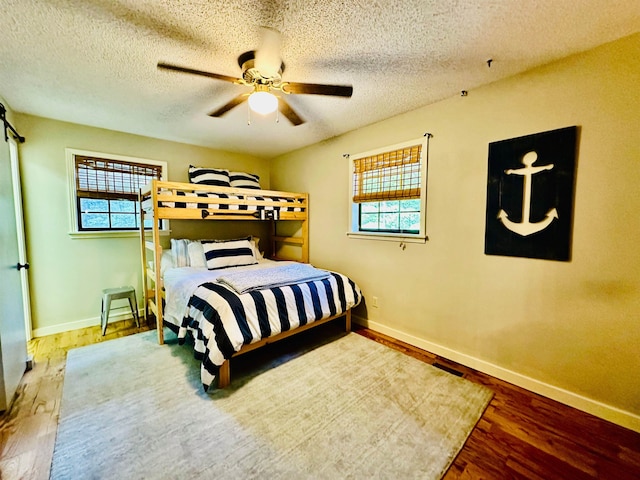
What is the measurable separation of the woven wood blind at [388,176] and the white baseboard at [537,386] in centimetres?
149

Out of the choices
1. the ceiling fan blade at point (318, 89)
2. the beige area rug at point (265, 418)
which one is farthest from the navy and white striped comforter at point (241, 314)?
the ceiling fan blade at point (318, 89)

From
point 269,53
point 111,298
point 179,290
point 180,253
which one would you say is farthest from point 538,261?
point 111,298

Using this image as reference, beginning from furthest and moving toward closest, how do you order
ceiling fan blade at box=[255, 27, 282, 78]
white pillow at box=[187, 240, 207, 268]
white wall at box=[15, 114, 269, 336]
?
white pillow at box=[187, 240, 207, 268] < white wall at box=[15, 114, 269, 336] < ceiling fan blade at box=[255, 27, 282, 78]

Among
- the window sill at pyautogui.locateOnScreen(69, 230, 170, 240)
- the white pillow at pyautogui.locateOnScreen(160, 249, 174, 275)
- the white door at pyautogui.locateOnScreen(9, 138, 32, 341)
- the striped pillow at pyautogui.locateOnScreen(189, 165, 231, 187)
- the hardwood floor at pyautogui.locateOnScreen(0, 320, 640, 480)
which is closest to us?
the hardwood floor at pyautogui.locateOnScreen(0, 320, 640, 480)

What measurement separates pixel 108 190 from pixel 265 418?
326cm

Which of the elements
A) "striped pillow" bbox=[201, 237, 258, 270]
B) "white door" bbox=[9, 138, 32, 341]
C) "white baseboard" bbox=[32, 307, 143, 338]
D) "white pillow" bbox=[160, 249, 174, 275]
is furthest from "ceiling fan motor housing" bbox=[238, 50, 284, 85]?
"white baseboard" bbox=[32, 307, 143, 338]

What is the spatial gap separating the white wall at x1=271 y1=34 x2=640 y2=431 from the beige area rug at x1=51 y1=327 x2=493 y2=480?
46 centimetres

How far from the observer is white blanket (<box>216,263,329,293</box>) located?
2.32 metres

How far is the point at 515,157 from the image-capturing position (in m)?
2.02

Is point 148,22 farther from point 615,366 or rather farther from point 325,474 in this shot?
point 615,366

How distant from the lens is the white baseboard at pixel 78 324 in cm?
292

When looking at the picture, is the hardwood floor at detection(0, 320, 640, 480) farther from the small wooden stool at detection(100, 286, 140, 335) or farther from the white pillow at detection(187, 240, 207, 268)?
the white pillow at detection(187, 240, 207, 268)

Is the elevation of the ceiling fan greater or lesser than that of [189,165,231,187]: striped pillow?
greater

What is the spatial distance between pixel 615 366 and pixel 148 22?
349 cm
